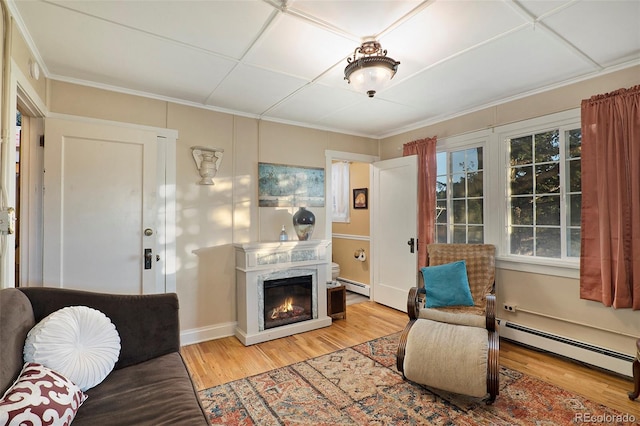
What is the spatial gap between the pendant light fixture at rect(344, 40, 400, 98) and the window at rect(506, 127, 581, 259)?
1.89 m

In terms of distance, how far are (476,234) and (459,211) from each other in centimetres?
34

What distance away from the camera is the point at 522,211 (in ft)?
10.3

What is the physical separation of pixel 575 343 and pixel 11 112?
14.5 ft

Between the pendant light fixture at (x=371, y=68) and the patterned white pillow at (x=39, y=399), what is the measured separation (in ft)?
7.40

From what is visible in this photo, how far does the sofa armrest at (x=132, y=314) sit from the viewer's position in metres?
1.71

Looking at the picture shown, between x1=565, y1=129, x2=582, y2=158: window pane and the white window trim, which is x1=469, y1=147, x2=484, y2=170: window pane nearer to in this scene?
the white window trim

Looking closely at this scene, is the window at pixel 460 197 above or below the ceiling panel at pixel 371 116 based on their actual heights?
below

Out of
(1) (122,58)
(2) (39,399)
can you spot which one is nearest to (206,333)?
(2) (39,399)

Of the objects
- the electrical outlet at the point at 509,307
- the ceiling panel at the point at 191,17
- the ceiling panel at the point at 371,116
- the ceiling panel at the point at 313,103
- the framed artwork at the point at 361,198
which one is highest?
the ceiling panel at the point at 371,116

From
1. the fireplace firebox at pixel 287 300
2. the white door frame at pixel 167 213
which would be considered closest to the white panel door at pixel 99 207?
the white door frame at pixel 167 213

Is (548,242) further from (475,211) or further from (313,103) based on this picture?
(313,103)

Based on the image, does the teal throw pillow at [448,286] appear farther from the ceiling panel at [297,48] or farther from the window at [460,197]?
the ceiling panel at [297,48]

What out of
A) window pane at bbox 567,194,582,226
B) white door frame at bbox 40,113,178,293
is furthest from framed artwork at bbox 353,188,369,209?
white door frame at bbox 40,113,178,293

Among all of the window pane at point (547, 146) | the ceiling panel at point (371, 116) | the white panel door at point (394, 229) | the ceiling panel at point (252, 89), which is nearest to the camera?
the ceiling panel at point (252, 89)
